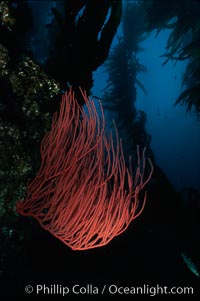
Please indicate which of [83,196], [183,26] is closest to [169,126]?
[183,26]

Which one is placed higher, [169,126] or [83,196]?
[169,126]

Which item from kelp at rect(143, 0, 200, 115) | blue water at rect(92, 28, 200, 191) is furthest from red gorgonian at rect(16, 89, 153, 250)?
blue water at rect(92, 28, 200, 191)

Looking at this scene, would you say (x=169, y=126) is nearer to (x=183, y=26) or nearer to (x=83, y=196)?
(x=183, y=26)

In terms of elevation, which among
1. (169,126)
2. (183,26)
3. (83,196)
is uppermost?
(169,126)

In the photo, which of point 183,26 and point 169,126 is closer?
point 183,26

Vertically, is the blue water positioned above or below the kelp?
above

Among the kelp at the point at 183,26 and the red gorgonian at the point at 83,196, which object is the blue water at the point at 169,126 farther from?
the red gorgonian at the point at 83,196

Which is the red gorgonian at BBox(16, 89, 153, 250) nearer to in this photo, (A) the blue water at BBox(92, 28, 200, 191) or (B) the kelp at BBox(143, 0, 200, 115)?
(B) the kelp at BBox(143, 0, 200, 115)

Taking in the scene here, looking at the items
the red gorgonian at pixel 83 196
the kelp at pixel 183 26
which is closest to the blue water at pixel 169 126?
the kelp at pixel 183 26

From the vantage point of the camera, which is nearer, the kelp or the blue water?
the kelp

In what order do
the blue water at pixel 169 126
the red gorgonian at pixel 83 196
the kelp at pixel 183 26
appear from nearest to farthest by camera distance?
the red gorgonian at pixel 83 196 < the kelp at pixel 183 26 < the blue water at pixel 169 126

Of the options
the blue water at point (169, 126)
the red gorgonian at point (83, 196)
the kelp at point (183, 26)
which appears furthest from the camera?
the blue water at point (169, 126)

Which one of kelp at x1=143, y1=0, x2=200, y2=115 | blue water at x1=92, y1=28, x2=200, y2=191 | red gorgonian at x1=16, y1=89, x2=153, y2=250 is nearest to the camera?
red gorgonian at x1=16, y1=89, x2=153, y2=250

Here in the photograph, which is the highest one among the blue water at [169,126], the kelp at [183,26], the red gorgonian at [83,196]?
the blue water at [169,126]
